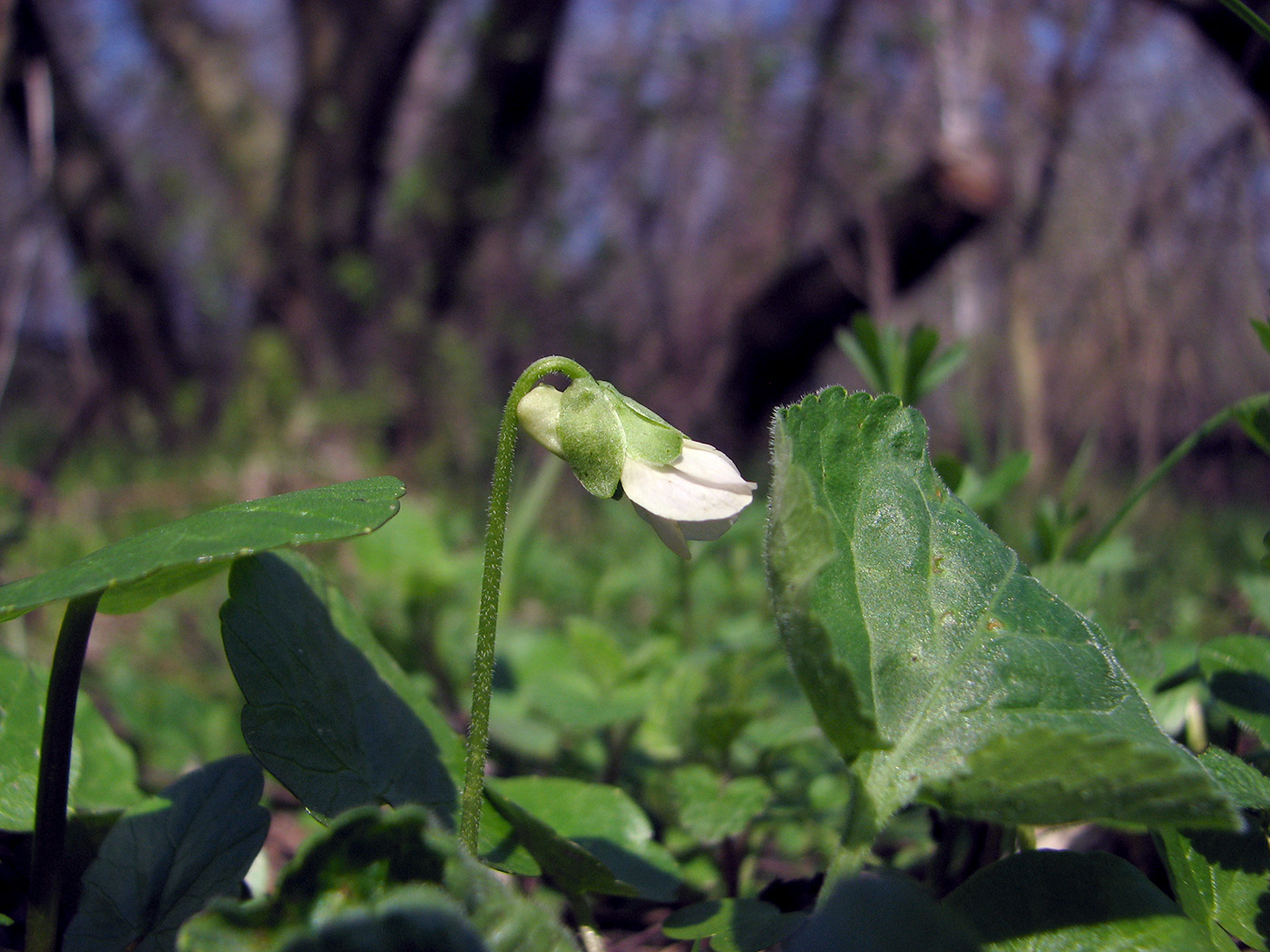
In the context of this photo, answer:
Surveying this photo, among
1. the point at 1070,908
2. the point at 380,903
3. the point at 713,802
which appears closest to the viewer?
the point at 380,903

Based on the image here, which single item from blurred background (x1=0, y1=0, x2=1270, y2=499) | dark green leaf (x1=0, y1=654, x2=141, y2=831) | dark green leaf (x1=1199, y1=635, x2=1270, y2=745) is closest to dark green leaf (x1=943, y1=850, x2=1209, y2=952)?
dark green leaf (x1=1199, y1=635, x2=1270, y2=745)

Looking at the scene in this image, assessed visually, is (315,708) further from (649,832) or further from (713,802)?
(713,802)

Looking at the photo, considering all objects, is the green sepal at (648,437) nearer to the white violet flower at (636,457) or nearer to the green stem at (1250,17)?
the white violet flower at (636,457)

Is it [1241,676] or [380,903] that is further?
[1241,676]

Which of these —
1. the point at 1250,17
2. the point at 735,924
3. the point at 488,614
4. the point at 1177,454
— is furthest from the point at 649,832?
the point at 1250,17

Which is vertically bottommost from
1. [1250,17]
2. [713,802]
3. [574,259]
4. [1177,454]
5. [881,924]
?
[713,802]

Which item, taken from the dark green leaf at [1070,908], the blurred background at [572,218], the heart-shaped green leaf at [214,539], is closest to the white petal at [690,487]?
the heart-shaped green leaf at [214,539]

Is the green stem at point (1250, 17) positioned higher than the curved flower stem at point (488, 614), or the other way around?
the green stem at point (1250, 17)

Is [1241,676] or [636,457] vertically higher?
[636,457]

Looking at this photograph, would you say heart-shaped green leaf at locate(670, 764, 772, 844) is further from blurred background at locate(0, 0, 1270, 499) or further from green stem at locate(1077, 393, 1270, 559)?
blurred background at locate(0, 0, 1270, 499)
